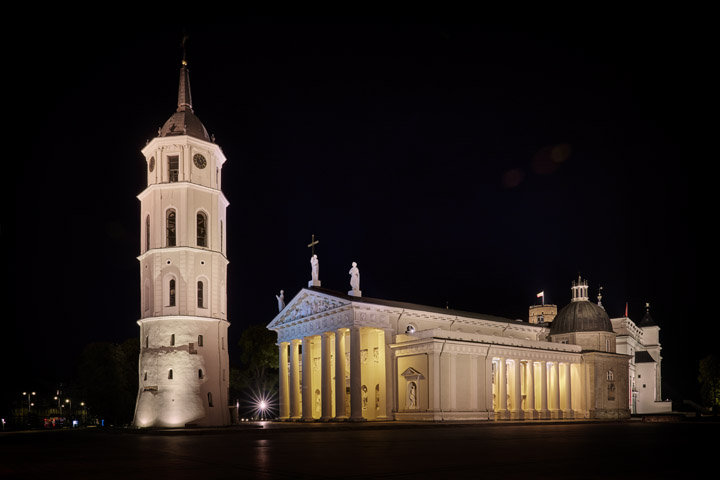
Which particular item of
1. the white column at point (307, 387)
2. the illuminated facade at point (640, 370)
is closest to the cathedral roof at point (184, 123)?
the white column at point (307, 387)

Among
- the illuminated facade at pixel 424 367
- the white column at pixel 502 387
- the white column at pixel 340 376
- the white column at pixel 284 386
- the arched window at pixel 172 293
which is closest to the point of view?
the arched window at pixel 172 293

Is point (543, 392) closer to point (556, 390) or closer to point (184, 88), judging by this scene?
point (556, 390)

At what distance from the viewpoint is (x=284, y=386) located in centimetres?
6888

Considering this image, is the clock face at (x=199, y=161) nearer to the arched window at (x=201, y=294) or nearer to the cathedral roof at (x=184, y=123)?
the cathedral roof at (x=184, y=123)

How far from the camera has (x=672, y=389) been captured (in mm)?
131750

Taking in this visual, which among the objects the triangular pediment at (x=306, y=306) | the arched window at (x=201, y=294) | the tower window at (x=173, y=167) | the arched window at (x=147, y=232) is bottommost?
the triangular pediment at (x=306, y=306)

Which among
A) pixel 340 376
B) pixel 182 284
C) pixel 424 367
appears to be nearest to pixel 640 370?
pixel 424 367

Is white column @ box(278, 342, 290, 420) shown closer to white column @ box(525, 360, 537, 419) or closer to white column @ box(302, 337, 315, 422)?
white column @ box(302, 337, 315, 422)

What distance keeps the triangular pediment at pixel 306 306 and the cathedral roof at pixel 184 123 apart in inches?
787

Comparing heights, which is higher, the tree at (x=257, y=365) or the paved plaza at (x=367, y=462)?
the paved plaza at (x=367, y=462)

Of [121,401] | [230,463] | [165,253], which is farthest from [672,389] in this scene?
[230,463]

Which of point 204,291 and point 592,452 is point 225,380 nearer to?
point 204,291

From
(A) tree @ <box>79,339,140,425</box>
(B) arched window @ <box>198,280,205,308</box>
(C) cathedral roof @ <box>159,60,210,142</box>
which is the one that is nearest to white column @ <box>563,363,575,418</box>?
(B) arched window @ <box>198,280,205,308</box>

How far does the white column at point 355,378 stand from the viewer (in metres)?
55.5
